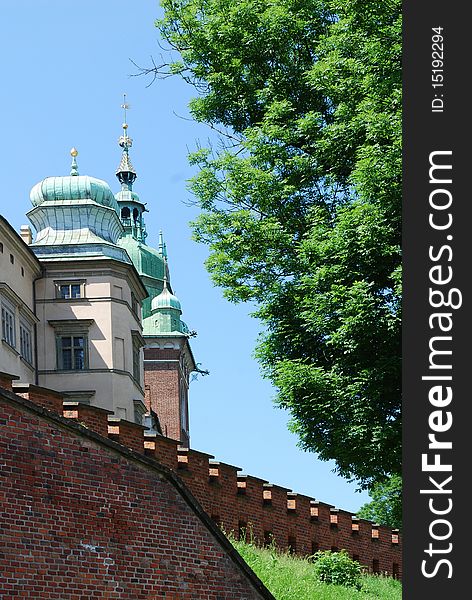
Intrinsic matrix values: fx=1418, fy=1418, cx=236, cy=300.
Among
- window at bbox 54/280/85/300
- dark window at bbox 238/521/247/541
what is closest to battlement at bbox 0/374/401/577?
dark window at bbox 238/521/247/541

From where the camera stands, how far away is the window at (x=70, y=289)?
5119cm

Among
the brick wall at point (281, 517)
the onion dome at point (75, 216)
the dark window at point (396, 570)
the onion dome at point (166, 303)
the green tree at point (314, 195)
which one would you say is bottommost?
the dark window at point (396, 570)

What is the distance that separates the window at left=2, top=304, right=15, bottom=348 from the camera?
4410cm

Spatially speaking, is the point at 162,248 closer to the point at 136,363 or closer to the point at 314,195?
the point at 136,363

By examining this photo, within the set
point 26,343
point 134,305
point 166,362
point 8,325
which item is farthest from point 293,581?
point 166,362

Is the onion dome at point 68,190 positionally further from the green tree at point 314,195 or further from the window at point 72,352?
the green tree at point 314,195

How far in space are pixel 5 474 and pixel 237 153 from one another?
13.0m

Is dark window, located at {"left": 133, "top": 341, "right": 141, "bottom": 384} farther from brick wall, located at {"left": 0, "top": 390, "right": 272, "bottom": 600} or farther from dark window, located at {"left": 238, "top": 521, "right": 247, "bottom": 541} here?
brick wall, located at {"left": 0, "top": 390, "right": 272, "bottom": 600}

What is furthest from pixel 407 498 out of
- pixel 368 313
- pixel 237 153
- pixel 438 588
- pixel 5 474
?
pixel 237 153

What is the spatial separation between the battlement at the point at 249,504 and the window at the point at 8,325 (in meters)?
20.8

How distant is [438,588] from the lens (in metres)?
14.4

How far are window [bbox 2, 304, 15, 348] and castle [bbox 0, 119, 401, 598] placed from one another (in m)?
0.06

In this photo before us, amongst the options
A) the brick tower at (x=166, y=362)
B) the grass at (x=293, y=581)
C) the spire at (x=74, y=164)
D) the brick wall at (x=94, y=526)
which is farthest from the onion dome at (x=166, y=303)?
the brick wall at (x=94, y=526)

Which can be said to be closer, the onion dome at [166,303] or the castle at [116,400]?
the castle at [116,400]
